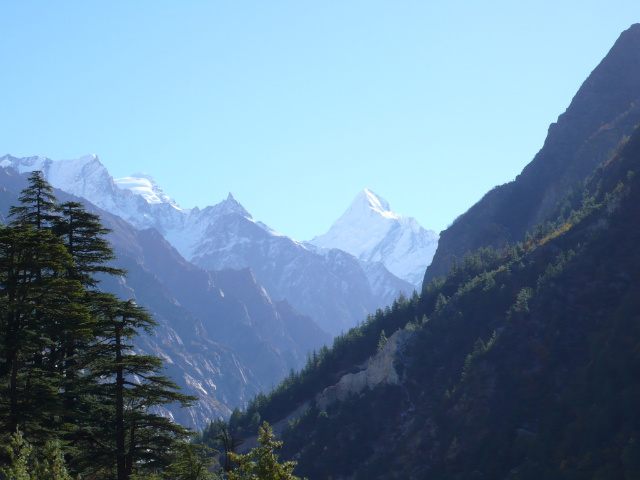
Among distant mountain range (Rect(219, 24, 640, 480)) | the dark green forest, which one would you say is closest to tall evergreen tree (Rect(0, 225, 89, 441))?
the dark green forest

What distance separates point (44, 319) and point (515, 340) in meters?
118

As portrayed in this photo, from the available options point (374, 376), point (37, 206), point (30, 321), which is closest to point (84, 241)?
point (37, 206)

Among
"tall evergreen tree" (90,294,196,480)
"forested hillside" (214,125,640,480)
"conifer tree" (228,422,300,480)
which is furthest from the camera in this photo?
"forested hillside" (214,125,640,480)

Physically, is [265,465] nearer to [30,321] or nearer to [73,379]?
[73,379]

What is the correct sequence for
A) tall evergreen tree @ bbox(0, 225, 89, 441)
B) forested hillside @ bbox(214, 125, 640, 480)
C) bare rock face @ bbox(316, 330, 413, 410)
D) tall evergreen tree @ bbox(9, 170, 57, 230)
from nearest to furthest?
1. tall evergreen tree @ bbox(0, 225, 89, 441)
2. tall evergreen tree @ bbox(9, 170, 57, 230)
3. forested hillside @ bbox(214, 125, 640, 480)
4. bare rock face @ bbox(316, 330, 413, 410)

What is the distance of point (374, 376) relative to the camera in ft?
519

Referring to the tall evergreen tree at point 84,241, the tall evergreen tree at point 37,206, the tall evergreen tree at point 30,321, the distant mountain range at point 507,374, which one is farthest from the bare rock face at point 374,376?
the tall evergreen tree at point 30,321

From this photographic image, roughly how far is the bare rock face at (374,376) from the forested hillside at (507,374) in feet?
1.04

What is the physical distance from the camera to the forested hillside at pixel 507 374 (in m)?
110

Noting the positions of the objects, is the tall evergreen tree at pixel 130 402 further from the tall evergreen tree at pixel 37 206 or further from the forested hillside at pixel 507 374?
the forested hillside at pixel 507 374

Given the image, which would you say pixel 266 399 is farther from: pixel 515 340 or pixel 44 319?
pixel 44 319

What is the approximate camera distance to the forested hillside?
361 feet

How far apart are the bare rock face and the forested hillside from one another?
1.04ft

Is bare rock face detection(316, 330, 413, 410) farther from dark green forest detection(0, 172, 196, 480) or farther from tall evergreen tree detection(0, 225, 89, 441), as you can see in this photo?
A: tall evergreen tree detection(0, 225, 89, 441)
